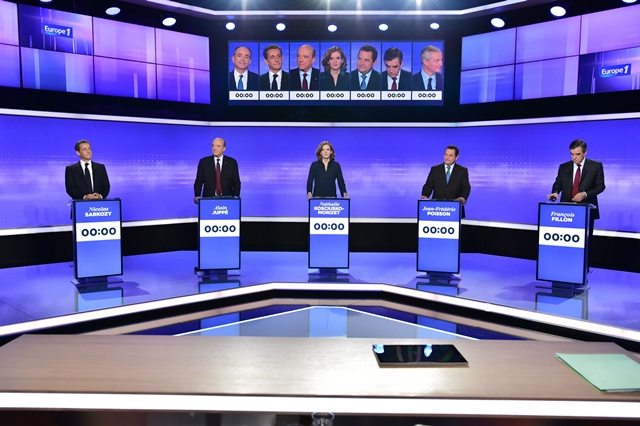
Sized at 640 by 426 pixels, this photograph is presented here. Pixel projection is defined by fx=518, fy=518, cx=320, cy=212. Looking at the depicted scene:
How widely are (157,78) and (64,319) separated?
384 cm

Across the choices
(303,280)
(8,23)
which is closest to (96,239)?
(303,280)

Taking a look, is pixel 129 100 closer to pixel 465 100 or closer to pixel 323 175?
pixel 323 175

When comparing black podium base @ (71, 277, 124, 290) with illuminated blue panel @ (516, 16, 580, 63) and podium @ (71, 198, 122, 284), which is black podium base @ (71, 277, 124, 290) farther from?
illuminated blue panel @ (516, 16, 580, 63)

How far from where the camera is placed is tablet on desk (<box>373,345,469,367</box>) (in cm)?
148

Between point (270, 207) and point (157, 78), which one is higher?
point (157, 78)

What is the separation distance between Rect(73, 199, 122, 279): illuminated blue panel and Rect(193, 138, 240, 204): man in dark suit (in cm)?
106

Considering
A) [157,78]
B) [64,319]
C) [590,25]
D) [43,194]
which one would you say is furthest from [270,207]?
[590,25]

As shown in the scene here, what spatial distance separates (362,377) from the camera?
1.38 m

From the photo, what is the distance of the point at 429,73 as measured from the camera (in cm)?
687

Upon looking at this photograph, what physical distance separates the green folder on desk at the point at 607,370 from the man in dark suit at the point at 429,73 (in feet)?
18.9

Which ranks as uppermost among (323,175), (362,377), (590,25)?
(590,25)

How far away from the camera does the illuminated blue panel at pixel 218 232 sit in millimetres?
5359

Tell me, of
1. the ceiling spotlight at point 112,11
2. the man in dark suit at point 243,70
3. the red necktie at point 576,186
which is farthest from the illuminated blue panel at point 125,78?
the red necktie at point 576,186

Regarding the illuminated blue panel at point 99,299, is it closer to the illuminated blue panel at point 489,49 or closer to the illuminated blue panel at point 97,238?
the illuminated blue panel at point 97,238
